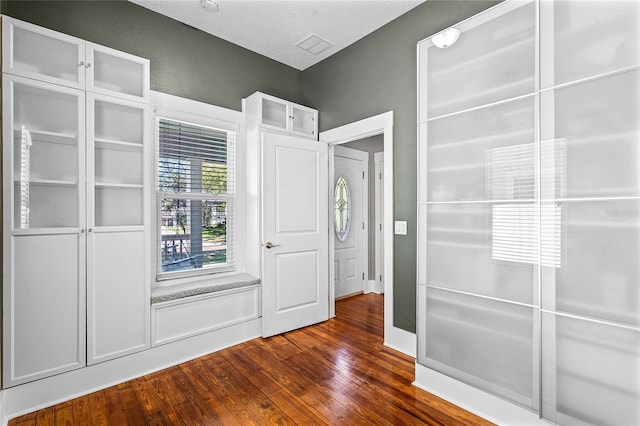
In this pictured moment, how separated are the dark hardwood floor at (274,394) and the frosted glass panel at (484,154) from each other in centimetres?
144

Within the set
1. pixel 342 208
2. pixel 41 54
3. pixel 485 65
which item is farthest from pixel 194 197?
pixel 485 65

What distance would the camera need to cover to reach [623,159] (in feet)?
4.66

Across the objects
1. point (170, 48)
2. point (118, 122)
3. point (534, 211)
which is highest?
point (170, 48)

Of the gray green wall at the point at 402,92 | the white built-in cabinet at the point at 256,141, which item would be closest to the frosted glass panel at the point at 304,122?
the white built-in cabinet at the point at 256,141

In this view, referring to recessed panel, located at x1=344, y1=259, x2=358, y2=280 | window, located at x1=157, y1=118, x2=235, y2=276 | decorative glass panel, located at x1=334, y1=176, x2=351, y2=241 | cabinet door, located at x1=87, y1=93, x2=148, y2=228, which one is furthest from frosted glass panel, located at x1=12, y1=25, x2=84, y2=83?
recessed panel, located at x1=344, y1=259, x2=358, y2=280

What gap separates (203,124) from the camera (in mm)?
3092

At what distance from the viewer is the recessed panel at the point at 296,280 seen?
128 inches

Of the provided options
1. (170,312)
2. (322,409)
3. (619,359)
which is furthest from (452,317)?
(170,312)

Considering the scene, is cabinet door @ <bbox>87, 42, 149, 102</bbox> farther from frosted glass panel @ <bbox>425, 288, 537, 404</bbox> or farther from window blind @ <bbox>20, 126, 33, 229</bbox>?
frosted glass panel @ <bbox>425, 288, 537, 404</bbox>

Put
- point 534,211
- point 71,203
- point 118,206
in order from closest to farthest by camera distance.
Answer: point 534,211, point 71,203, point 118,206

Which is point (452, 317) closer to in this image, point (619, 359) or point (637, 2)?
→ point (619, 359)

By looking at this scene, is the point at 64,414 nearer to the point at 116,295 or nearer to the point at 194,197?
the point at 116,295

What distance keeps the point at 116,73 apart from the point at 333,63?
2.24 m

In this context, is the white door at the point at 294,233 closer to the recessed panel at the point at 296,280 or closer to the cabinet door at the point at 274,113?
the recessed panel at the point at 296,280
